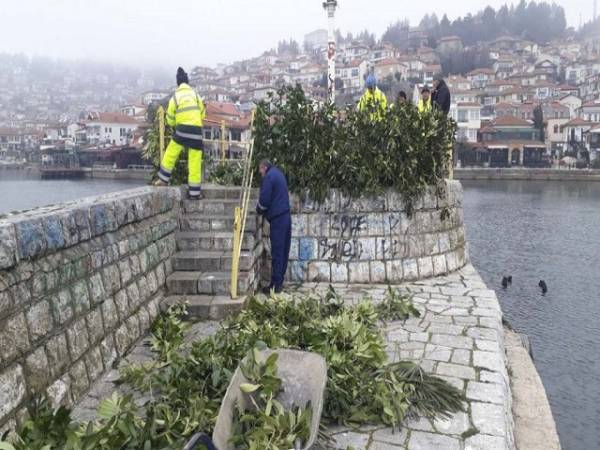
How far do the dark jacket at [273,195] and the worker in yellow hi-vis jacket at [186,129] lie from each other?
4.12ft

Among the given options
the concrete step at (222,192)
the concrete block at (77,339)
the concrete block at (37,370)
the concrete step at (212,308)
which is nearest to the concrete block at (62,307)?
the concrete block at (77,339)

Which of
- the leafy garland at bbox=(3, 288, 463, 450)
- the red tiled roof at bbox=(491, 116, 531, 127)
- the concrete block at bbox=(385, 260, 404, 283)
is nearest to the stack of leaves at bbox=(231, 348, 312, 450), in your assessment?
the leafy garland at bbox=(3, 288, 463, 450)

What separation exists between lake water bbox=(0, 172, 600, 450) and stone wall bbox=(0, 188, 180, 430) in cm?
715

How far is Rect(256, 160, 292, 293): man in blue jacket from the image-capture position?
25.1 feet

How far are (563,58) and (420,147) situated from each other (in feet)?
510

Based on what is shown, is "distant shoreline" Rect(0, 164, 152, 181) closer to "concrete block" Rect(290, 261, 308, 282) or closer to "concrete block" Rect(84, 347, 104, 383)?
"concrete block" Rect(290, 261, 308, 282)

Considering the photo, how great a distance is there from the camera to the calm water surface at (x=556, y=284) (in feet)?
32.6

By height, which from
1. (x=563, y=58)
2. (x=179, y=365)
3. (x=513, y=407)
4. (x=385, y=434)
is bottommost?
(x=513, y=407)

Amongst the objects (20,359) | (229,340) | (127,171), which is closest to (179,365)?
(229,340)

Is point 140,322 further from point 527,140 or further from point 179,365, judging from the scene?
point 527,140

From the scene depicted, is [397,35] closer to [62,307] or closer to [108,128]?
[108,128]

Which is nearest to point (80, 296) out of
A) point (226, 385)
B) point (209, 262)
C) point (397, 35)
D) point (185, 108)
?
point (226, 385)

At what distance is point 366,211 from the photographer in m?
9.00

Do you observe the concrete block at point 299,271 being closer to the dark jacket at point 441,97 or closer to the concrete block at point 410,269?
the concrete block at point 410,269
